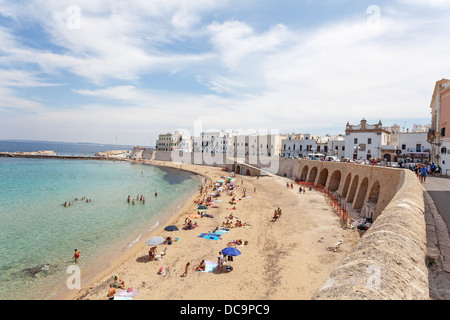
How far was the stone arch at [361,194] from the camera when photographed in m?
24.6

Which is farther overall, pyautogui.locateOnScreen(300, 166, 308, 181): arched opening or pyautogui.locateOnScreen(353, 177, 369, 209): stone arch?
pyautogui.locateOnScreen(300, 166, 308, 181): arched opening

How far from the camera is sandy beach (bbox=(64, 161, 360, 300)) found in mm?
12766

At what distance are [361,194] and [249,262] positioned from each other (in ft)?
51.4

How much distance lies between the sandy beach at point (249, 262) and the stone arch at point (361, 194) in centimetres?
273

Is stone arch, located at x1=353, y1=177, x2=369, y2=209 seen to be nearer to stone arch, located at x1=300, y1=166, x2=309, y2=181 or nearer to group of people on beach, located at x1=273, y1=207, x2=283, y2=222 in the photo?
group of people on beach, located at x1=273, y1=207, x2=283, y2=222

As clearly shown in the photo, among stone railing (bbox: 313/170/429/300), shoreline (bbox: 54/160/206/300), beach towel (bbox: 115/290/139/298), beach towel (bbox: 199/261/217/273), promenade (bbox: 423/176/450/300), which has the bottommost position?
shoreline (bbox: 54/160/206/300)

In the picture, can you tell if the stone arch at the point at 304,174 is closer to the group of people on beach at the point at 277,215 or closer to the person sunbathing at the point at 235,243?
the group of people on beach at the point at 277,215

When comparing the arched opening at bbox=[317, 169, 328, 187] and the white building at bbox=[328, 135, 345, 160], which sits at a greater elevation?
the white building at bbox=[328, 135, 345, 160]

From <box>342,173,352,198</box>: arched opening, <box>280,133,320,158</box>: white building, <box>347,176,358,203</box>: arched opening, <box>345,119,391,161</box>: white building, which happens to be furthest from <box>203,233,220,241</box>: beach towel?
<box>280,133,320,158</box>: white building

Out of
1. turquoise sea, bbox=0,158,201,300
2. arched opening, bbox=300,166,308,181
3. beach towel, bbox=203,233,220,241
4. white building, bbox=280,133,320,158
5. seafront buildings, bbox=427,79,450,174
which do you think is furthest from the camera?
white building, bbox=280,133,320,158

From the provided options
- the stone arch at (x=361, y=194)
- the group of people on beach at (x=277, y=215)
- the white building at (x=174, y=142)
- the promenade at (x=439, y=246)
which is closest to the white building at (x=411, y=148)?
the stone arch at (x=361, y=194)

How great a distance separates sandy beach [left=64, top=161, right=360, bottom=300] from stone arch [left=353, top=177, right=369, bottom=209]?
8.94 feet
